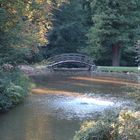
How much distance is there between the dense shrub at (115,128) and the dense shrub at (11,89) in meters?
8.26

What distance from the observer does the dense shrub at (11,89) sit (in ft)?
62.0

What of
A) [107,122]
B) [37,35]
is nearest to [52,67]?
[37,35]

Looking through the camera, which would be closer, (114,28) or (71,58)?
(71,58)

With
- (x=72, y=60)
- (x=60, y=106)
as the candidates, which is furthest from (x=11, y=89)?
(x=72, y=60)

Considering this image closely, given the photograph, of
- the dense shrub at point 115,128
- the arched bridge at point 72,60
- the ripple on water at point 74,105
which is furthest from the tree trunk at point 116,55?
the dense shrub at point 115,128

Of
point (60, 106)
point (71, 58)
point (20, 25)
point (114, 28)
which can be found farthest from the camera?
point (114, 28)

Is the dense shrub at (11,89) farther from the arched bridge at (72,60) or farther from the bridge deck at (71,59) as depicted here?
the bridge deck at (71,59)

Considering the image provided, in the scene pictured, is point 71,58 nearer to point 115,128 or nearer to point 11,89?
point 11,89

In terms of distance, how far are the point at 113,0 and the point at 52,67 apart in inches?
365

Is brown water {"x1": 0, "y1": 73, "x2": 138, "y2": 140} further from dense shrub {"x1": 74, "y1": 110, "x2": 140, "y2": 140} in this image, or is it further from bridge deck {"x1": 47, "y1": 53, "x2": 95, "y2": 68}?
bridge deck {"x1": 47, "y1": 53, "x2": 95, "y2": 68}

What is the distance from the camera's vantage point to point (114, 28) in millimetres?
44094

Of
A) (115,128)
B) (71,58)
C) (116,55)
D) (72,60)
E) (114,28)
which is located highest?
(114,28)

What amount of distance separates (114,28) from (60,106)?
2498 centimetres

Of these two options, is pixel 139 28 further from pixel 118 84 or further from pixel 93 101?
pixel 93 101
